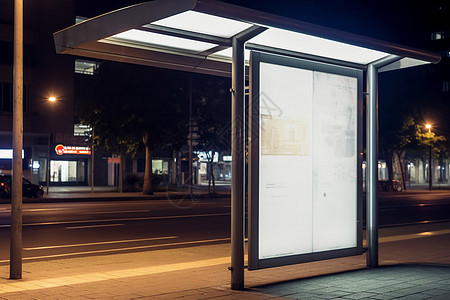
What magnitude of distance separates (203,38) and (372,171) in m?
3.63

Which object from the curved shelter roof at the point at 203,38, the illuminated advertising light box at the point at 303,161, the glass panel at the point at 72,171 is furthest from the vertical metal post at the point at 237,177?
the glass panel at the point at 72,171

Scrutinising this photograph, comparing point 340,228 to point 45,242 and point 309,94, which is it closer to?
point 309,94

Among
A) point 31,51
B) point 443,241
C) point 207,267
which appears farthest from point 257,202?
point 31,51

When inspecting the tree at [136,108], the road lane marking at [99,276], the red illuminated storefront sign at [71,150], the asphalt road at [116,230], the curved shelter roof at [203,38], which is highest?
the tree at [136,108]

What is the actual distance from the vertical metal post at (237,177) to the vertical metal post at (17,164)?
3.26 metres

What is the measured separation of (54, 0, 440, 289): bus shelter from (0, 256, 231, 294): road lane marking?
2110 millimetres

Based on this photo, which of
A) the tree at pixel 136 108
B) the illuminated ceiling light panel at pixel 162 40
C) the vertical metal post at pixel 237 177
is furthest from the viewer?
the tree at pixel 136 108

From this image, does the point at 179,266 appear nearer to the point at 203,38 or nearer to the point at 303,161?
the point at 303,161

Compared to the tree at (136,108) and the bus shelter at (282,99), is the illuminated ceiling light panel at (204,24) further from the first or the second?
the tree at (136,108)

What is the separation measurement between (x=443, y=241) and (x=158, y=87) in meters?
25.9

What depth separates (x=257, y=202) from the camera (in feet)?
24.5

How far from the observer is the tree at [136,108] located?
36.2 metres

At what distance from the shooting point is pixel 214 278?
27.4 ft

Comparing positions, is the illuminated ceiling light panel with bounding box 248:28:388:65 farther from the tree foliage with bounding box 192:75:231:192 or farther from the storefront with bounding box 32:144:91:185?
the storefront with bounding box 32:144:91:185
